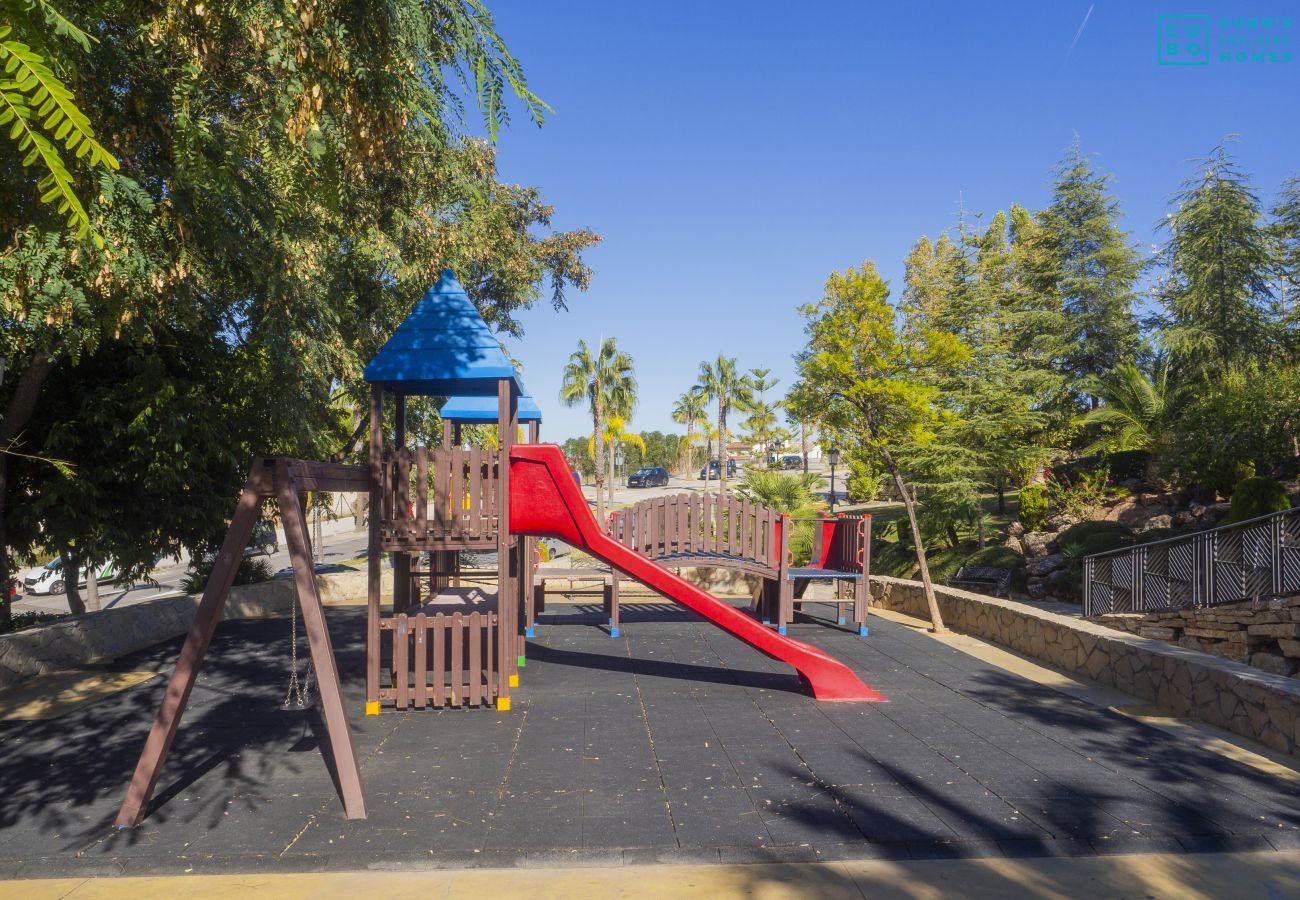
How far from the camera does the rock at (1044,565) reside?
1941 centimetres

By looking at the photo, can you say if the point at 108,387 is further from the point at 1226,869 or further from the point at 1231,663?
the point at 1231,663

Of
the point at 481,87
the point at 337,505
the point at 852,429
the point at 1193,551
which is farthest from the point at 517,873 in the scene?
the point at 337,505

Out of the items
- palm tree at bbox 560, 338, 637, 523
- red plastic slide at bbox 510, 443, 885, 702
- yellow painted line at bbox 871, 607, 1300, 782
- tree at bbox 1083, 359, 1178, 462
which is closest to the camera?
yellow painted line at bbox 871, 607, 1300, 782

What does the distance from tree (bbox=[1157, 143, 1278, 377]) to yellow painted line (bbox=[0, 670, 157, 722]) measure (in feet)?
97.5

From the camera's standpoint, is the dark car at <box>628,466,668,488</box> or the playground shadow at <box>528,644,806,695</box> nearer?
the playground shadow at <box>528,644,806,695</box>

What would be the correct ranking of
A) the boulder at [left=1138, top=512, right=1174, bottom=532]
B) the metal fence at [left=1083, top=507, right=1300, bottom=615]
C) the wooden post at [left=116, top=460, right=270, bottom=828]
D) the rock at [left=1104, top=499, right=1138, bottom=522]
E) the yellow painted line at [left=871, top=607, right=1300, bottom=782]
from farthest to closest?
the rock at [left=1104, top=499, right=1138, bottom=522] < the boulder at [left=1138, top=512, right=1174, bottom=532] < the metal fence at [left=1083, top=507, right=1300, bottom=615] < the yellow painted line at [left=871, top=607, right=1300, bottom=782] < the wooden post at [left=116, top=460, right=270, bottom=828]

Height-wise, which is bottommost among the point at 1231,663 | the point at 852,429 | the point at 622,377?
the point at 1231,663

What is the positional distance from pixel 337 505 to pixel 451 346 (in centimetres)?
5626

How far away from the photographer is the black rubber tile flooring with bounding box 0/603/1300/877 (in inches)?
190

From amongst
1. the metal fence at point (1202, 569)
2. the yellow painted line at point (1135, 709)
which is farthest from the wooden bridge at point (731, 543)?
the metal fence at point (1202, 569)

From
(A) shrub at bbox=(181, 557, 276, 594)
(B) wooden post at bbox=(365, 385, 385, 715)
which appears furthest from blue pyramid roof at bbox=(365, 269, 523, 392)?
(A) shrub at bbox=(181, 557, 276, 594)

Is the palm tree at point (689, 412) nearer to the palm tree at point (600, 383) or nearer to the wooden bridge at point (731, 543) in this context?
the palm tree at point (600, 383)

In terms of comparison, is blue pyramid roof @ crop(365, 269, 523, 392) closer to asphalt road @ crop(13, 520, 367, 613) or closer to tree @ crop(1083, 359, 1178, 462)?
asphalt road @ crop(13, 520, 367, 613)

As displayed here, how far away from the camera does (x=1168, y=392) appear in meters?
26.0
